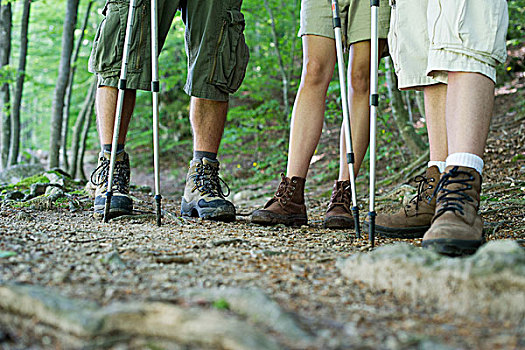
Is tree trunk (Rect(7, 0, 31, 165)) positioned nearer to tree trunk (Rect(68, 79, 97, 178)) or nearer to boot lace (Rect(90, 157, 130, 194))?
tree trunk (Rect(68, 79, 97, 178))

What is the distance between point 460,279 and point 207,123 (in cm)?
241

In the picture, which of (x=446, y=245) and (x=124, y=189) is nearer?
(x=446, y=245)

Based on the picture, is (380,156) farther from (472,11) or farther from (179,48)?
(179,48)

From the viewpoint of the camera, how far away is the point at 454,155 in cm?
203

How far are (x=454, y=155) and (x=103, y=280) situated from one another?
1.58 metres

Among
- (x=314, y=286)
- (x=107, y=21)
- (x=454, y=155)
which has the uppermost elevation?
(x=107, y=21)

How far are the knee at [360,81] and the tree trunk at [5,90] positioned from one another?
780cm

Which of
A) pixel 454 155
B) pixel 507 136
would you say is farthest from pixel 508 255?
pixel 507 136

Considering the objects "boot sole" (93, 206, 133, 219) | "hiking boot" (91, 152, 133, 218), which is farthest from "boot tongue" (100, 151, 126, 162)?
"boot sole" (93, 206, 133, 219)

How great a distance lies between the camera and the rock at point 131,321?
0.94m

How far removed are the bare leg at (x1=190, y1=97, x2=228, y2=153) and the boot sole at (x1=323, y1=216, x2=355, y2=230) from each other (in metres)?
1.00

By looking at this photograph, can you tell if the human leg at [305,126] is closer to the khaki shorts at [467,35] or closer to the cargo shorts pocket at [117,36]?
the khaki shorts at [467,35]

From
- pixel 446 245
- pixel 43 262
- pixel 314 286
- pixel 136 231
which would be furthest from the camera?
pixel 136 231

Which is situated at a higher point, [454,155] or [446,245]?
[454,155]
